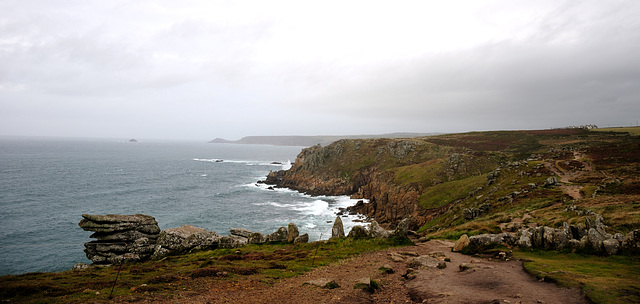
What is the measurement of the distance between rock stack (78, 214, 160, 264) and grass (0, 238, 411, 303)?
3.37 m

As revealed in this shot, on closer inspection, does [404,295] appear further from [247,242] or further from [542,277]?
[247,242]

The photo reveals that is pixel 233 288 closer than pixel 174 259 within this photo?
Yes

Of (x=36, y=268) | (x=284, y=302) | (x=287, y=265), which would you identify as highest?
(x=284, y=302)

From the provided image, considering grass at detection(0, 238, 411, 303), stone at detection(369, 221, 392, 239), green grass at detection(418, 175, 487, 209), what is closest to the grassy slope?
green grass at detection(418, 175, 487, 209)

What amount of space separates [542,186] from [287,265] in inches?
1415

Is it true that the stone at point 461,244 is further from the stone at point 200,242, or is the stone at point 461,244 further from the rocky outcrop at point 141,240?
the stone at point 200,242

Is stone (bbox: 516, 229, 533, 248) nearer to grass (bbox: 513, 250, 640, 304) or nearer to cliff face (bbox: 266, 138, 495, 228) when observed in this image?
grass (bbox: 513, 250, 640, 304)

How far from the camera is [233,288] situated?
15.0 meters

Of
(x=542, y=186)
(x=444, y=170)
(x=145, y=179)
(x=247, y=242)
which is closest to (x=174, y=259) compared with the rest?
(x=247, y=242)

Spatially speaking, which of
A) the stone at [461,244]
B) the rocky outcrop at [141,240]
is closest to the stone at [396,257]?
the stone at [461,244]

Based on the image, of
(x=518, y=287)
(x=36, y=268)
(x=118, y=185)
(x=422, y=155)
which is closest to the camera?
(x=518, y=287)

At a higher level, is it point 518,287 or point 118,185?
point 518,287

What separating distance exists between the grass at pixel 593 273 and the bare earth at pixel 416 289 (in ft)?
1.83

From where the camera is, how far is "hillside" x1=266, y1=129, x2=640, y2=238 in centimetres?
2766
